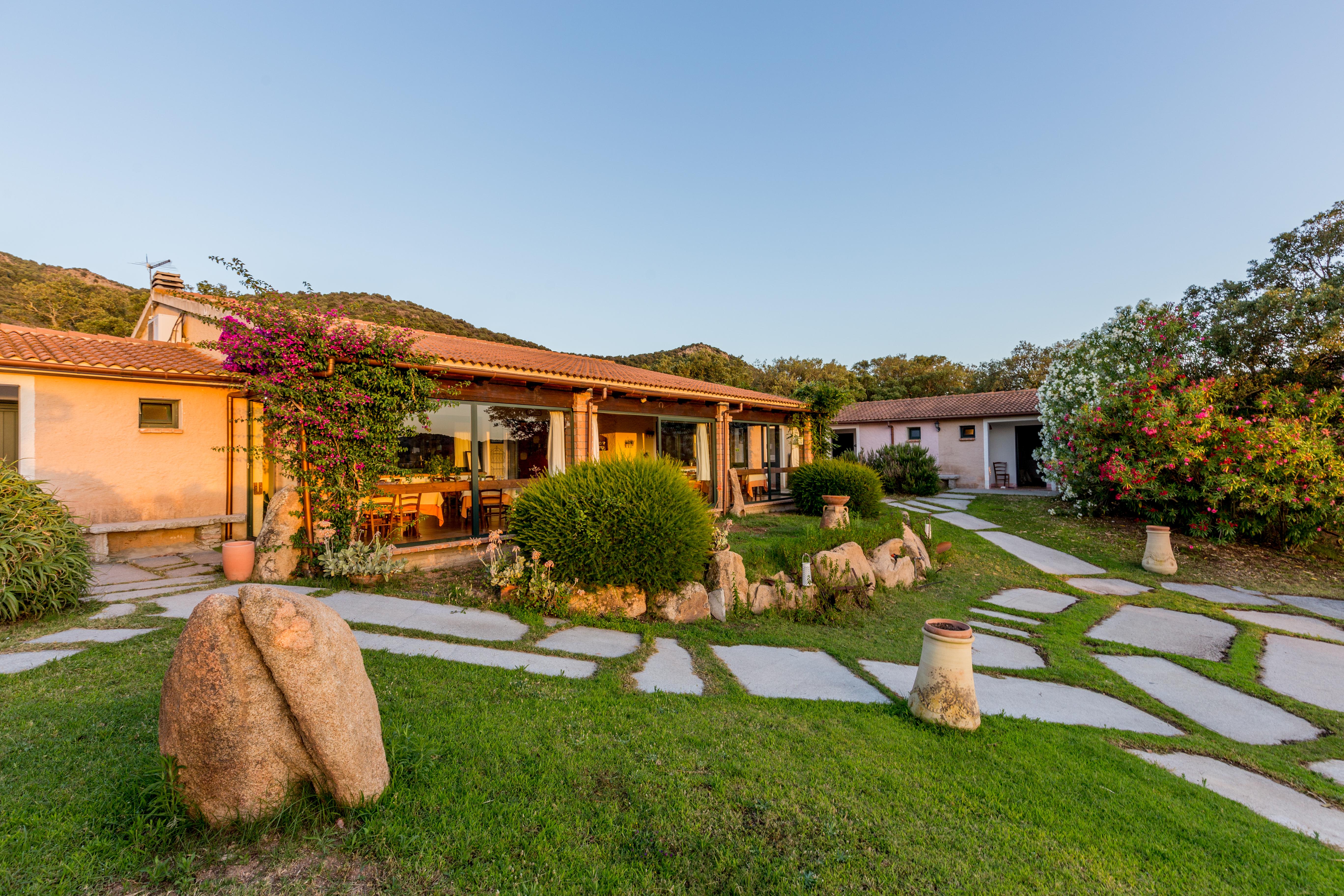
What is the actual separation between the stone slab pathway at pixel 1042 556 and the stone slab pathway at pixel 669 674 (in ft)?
23.3

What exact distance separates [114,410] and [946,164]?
15.8 meters

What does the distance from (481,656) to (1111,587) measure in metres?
8.82

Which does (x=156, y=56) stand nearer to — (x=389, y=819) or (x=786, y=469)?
(x=389, y=819)

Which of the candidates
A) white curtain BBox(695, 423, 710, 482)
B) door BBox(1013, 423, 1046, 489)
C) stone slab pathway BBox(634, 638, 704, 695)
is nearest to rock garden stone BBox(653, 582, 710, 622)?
stone slab pathway BBox(634, 638, 704, 695)

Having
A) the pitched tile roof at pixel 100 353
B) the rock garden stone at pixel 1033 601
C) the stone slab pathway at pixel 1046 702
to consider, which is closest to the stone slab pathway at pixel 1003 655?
the stone slab pathway at pixel 1046 702

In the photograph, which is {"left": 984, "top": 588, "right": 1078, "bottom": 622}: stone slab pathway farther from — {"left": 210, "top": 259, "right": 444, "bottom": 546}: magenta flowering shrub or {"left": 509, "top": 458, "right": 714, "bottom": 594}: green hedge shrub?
{"left": 210, "top": 259, "right": 444, "bottom": 546}: magenta flowering shrub

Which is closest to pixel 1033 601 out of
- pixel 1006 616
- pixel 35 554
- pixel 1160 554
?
pixel 1006 616

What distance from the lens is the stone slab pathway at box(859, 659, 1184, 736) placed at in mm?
3543

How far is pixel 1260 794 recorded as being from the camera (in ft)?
9.17

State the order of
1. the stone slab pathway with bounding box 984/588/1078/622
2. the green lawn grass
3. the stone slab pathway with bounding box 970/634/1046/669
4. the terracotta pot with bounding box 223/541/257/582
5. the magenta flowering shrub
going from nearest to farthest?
1. the green lawn grass
2. the stone slab pathway with bounding box 970/634/1046/669
3. the terracotta pot with bounding box 223/541/257/582
4. the magenta flowering shrub
5. the stone slab pathway with bounding box 984/588/1078/622

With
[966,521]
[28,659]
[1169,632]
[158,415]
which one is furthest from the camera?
[966,521]

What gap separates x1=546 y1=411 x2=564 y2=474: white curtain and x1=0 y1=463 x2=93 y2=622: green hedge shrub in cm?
558

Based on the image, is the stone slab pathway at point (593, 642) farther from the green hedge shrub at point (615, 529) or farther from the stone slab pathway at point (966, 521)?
the stone slab pathway at point (966, 521)

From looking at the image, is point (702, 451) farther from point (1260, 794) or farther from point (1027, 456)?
point (1027, 456)
